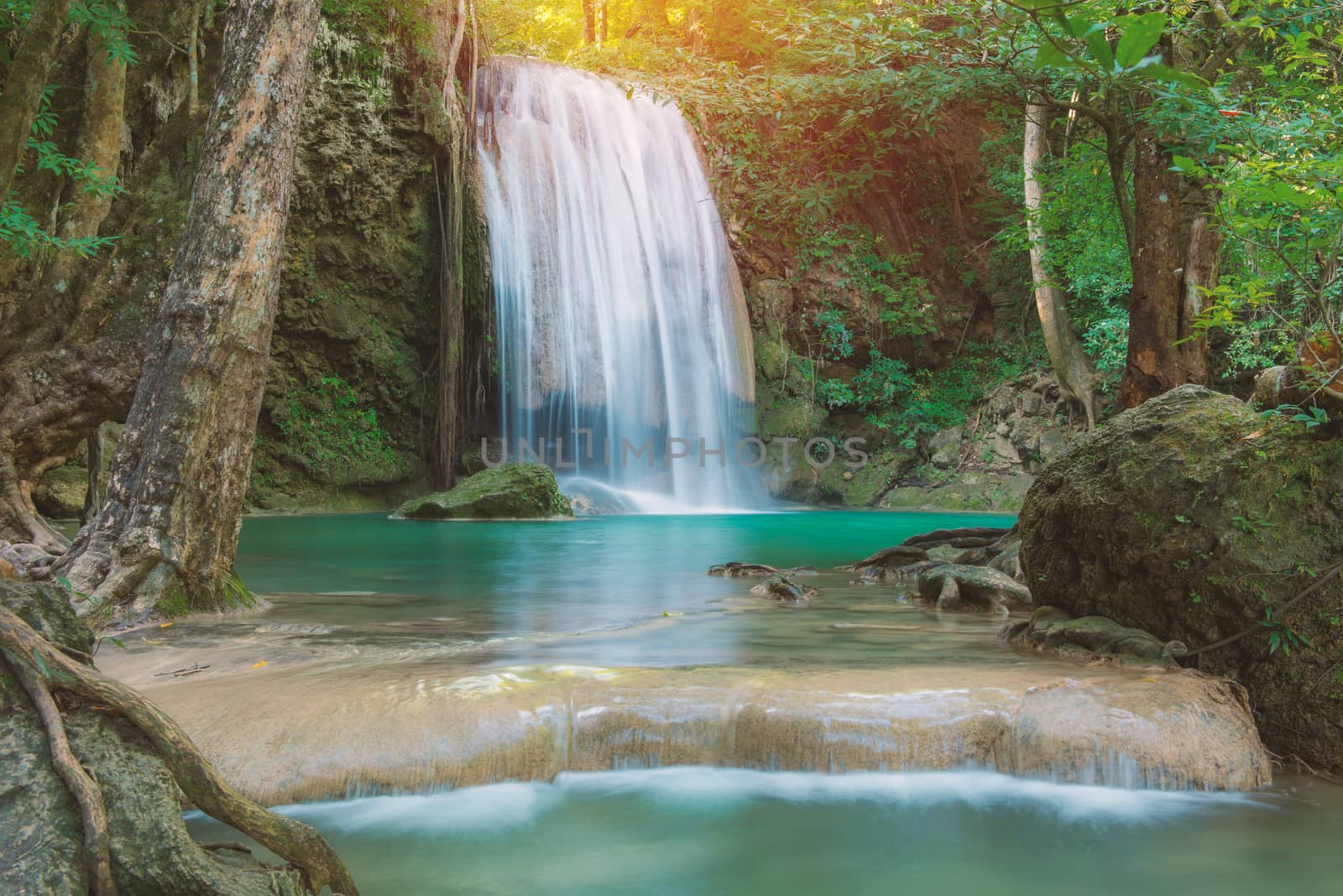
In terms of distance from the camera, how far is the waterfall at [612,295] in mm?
17609

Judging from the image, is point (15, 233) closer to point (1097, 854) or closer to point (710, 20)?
point (1097, 854)

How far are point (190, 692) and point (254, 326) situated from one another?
102 inches

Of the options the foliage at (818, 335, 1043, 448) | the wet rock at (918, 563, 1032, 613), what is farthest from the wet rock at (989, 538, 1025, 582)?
the foliage at (818, 335, 1043, 448)

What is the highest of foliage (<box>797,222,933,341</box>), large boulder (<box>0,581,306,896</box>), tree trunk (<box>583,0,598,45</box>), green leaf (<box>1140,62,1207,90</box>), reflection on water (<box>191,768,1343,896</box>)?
tree trunk (<box>583,0,598,45</box>)

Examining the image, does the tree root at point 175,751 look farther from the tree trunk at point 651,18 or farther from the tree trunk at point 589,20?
the tree trunk at point 589,20

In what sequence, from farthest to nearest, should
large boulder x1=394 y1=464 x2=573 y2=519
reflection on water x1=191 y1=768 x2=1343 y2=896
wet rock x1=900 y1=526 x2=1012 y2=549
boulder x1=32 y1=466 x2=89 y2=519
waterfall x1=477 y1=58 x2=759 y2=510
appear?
1. waterfall x1=477 y1=58 x2=759 y2=510
2. large boulder x1=394 y1=464 x2=573 y2=519
3. boulder x1=32 y1=466 x2=89 y2=519
4. wet rock x1=900 y1=526 x2=1012 y2=549
5. reflection on water x1=191 y1=768 x2=1343 y2=896

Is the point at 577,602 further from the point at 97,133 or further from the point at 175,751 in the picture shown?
the point at 97,133

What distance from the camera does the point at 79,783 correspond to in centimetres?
191

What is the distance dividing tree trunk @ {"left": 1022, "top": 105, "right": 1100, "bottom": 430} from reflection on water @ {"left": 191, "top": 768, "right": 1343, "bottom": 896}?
9.86 m

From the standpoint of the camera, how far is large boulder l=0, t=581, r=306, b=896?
1.81m

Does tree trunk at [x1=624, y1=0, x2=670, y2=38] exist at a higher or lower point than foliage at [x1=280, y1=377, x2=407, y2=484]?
higher

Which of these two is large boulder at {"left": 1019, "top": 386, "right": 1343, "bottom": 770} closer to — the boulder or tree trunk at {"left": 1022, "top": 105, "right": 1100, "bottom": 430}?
tree trunk at {"left": 1022, "top": 105, "right": 1100, "bottom": 430}

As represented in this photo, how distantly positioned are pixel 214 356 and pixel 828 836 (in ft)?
13.4

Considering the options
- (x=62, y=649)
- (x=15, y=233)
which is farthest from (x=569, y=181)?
(x=62, y=649)
